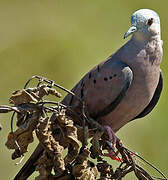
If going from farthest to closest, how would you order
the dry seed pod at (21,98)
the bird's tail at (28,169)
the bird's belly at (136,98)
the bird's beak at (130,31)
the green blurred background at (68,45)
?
the green blurred background at (68,45)
the bird's belly at (136,98)
the bird's beak at (130,31)
the bird's tail at (28,169)
the dry seed pod at (21,98)

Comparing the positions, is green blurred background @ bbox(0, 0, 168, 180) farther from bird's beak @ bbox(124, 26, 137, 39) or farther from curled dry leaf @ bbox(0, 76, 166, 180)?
Answer: curled dry leaf @ bbox(0, 76, 166, 180)

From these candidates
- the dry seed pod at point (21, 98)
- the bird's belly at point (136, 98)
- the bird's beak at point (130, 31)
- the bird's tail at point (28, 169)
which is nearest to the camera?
the dry seed pod at point (21, 98)

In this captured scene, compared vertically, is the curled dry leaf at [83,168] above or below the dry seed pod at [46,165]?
below

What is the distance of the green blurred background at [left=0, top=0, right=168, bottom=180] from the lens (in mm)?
6387

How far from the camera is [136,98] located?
154 inches

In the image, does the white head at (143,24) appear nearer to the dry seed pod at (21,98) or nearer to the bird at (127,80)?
the bird at (127,80)

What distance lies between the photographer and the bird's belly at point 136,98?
3904 mm

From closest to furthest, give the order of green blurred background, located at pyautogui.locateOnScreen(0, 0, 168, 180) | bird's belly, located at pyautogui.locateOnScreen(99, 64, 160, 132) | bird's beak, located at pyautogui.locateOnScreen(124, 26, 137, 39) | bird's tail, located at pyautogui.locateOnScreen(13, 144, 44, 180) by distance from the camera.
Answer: bird's tail, located at pyautogui.locateOnScreen(13, 144, 44, 180) → bird's beak, located at pyautogui.locateOnScreen(124, 26, 137, 39) → bird's belly, located at pyautogui.locateOnScreen(99, 64, 160, 132) → green blurred background, located at pyautogui.locateOnScreen(0, 0, 168, 180)

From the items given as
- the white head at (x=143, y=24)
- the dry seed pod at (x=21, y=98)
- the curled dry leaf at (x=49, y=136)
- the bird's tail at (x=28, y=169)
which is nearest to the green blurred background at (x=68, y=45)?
the white head at (x=143, y=24)

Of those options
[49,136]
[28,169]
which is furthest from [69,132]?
[28,169]

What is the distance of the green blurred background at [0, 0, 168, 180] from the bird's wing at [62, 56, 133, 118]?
224cm

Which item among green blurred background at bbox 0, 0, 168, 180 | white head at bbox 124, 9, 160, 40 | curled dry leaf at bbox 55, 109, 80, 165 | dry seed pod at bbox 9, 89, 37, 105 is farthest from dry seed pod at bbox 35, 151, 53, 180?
green blurred background at bbox 0, 0, 168, 180

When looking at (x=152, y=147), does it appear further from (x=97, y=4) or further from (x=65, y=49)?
(x=97, y=4)

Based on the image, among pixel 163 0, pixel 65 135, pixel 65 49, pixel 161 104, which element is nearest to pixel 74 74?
pixel 65 49
